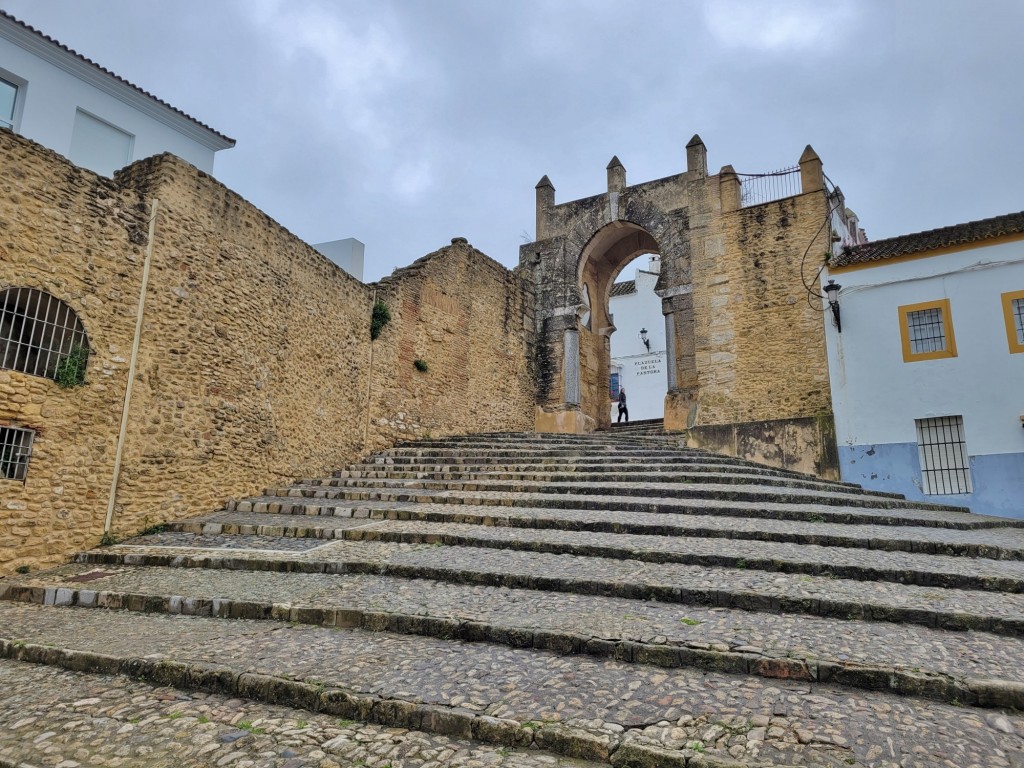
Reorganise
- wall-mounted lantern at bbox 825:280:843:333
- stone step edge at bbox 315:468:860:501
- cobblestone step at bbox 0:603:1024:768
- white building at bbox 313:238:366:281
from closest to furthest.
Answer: cobblestone step at bbox 0:603:1024:768 < stone step edge at bbox 315:468:860:501 < wall-mounted lantern at bbox 825:280:843:333 < white building at bbox 313:238:366:281

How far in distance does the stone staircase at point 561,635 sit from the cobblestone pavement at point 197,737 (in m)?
0.02

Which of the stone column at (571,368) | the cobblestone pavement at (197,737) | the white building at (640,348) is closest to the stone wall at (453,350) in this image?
the stone column at (571,368)

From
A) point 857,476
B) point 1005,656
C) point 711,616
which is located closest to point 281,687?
point 711,616

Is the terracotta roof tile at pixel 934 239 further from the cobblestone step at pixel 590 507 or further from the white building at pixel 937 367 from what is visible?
the cobblestone step at pixel 590 507

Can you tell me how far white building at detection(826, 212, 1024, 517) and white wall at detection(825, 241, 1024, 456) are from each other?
0.06 feet

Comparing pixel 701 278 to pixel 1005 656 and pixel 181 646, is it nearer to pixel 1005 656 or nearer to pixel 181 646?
pixel 1005 656

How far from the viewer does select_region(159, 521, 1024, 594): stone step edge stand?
421 cm

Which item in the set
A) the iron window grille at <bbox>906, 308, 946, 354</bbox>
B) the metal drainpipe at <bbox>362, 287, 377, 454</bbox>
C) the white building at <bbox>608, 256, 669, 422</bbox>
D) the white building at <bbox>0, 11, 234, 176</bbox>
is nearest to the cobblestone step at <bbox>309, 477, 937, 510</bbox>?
the metal drainpipe at <bbox>362, 287, 377, 454</bbox>

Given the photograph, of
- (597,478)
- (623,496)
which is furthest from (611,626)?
(597,478)

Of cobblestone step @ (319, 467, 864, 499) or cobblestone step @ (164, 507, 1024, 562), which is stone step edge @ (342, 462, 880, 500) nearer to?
cobblestone step @ (319, 467, 864, 499)

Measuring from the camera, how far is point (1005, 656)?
302cm

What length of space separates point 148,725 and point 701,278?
13.5m

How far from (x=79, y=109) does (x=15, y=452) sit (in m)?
10.7

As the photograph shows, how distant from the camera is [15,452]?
5.51 metres
